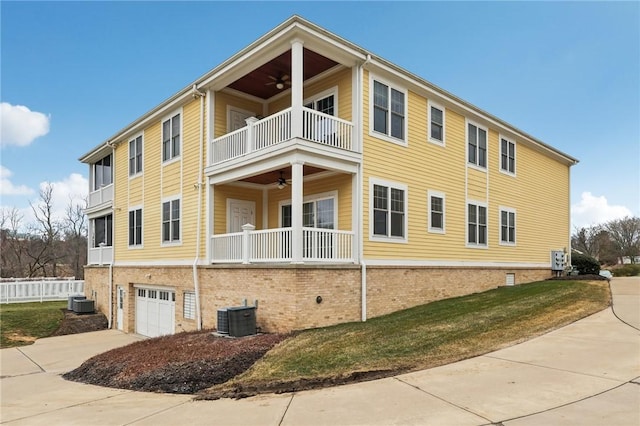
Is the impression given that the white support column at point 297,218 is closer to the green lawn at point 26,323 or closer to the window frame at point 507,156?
the window frame at point 507,156

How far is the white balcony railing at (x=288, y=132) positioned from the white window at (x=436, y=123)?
4186mm

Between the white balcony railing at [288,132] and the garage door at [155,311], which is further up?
the white balcony railing at [288,132]

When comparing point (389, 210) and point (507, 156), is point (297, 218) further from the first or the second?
point (507, 156)

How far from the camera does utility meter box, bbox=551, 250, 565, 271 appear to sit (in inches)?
895

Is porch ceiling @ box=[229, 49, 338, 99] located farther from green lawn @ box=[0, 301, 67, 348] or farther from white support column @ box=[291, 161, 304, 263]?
green lawn @ box=[0, 301, 67, 348]

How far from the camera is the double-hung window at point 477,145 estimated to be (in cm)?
1791

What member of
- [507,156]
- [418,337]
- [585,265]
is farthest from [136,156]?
[585,265]

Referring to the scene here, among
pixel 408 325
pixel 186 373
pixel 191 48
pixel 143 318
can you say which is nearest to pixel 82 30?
pixel 191 48

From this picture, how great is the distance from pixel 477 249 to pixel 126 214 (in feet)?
51.1

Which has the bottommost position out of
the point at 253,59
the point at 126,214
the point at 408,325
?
the point at 408,325

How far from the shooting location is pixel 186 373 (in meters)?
8.84

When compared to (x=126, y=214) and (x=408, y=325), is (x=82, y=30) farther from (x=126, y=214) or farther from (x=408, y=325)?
(x=408, y=325)

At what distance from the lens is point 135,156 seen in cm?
2061

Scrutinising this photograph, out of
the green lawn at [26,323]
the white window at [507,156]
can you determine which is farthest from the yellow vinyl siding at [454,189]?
the green lawn at [26,323]
